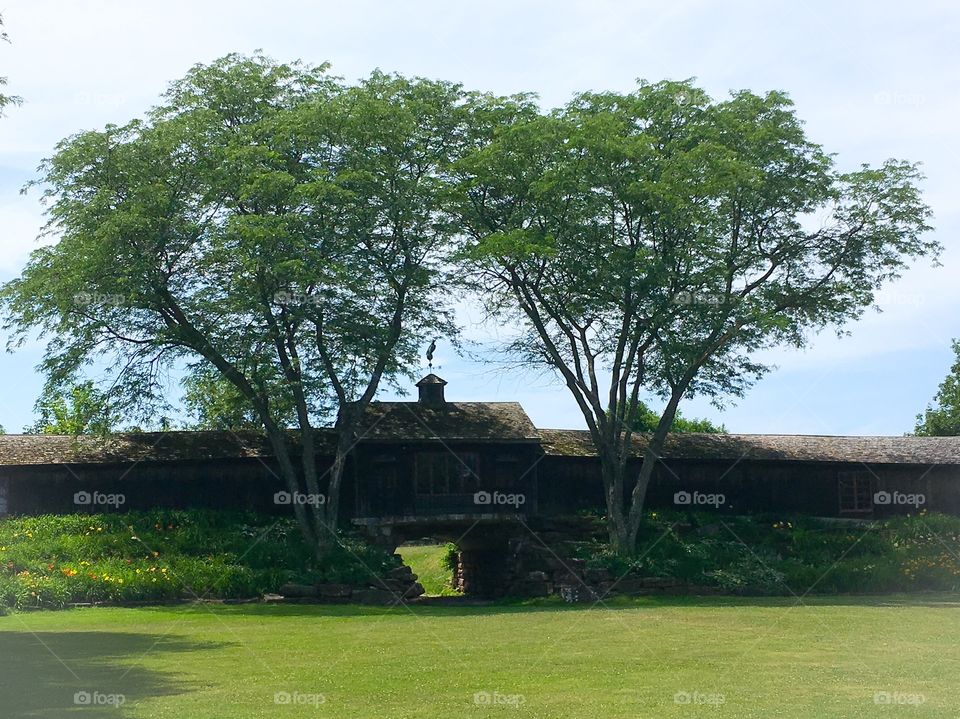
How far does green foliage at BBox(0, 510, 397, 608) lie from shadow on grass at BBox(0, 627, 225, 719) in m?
7.73

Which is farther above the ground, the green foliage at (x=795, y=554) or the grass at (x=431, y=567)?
the green foliage at (x=795, y=554)

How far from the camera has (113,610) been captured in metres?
30.5

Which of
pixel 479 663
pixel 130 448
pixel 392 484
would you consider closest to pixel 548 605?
pixel 392 484

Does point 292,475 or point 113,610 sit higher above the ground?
point 292,475

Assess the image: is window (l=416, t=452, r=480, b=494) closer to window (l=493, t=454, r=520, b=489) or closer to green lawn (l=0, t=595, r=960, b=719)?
window (l=493, t=454, r=520, b=489)

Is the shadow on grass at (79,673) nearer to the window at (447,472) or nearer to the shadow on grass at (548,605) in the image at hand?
the shadow on grass at (548,605)

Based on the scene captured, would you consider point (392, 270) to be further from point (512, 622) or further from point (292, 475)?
point (512, 622)

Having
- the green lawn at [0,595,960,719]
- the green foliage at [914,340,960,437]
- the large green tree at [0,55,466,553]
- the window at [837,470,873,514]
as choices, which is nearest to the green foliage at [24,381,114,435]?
the large green tree at [0,55,466,553]

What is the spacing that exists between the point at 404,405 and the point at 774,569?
49.4 ft

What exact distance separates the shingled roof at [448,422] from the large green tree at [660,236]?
3028 millimetres

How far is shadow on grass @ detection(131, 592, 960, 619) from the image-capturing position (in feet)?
102

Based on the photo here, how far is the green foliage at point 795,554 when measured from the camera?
38.6m

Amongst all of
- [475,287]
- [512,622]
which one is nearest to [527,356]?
[475,287]

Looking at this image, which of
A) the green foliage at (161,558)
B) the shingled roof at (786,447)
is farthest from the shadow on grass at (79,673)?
the shingled roof at (786,447)
